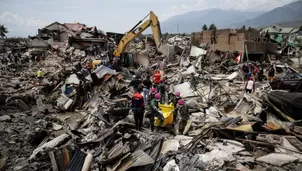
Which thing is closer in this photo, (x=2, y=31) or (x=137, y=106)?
(x=137, y=106)

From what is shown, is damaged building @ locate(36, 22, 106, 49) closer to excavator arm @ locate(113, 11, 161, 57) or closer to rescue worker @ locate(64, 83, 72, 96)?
excavator arm @ locate(113, 11, 161, 57)

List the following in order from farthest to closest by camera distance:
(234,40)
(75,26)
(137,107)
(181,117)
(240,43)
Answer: (75,26), (234,40), (240,43), (181,117), (137,107)

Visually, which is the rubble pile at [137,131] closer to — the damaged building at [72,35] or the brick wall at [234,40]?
the brick wall at [234,40]

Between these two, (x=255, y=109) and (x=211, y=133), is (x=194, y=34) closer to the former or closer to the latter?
(x=255, y=109)

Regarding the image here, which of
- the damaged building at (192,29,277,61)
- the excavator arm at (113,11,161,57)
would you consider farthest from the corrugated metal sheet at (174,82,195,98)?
the damaged building at (192,29,277,61)

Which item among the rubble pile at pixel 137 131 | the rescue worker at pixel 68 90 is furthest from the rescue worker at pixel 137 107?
the rescue worker at pixel 68 90

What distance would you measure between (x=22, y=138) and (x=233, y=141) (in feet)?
20.4

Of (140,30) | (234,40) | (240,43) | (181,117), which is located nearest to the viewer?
(181,117)

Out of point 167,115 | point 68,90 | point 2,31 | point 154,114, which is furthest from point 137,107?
point 2,31

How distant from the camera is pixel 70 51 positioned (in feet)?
83.6

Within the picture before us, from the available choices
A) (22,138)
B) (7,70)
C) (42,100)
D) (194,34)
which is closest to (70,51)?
(7,70)

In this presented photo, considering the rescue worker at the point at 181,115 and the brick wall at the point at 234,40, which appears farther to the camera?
the brick wall at the point at 234,40

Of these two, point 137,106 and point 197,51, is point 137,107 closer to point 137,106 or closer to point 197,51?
point 137,106

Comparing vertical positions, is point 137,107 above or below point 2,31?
below
